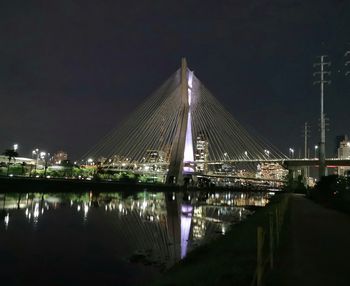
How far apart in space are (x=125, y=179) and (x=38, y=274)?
225ft

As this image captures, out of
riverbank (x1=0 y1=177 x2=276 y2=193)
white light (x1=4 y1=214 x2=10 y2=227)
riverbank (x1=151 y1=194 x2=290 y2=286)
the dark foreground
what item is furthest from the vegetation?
riverbank (x1=0 y1=177 x2=276 y2=193)

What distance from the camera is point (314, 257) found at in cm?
923

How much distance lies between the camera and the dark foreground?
723 cm

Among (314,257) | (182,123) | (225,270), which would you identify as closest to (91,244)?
(225,270)

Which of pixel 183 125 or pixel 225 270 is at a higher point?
pixel 183 125

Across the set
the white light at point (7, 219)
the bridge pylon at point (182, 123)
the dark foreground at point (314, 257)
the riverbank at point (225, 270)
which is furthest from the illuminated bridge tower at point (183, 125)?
the riverbank at point (225, 270)

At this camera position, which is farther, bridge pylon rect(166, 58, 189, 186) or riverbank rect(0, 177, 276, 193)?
bridge pylon rect(166, 58, 189, 186)

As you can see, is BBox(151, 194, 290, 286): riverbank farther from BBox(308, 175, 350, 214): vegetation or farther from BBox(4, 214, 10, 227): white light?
BBox(4, 214, 10, 227): white light

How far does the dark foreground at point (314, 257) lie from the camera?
723 cm

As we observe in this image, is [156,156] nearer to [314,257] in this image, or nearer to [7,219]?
[7,219]

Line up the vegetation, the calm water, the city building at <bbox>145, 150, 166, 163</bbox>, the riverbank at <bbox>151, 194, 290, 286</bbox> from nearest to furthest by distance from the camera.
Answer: the riverbank at <bbox>151, 194, 290, 286</bbox> < the calm water < the vegetation < the city building at <bbox>145, 150, 166, 163</bbox>

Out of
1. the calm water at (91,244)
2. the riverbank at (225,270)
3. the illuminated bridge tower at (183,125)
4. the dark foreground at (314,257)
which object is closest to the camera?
the dark foreground at (314,257)

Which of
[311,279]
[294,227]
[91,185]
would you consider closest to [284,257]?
[311,279]

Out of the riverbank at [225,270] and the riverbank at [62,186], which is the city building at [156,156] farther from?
the riverbank at [225,270]
